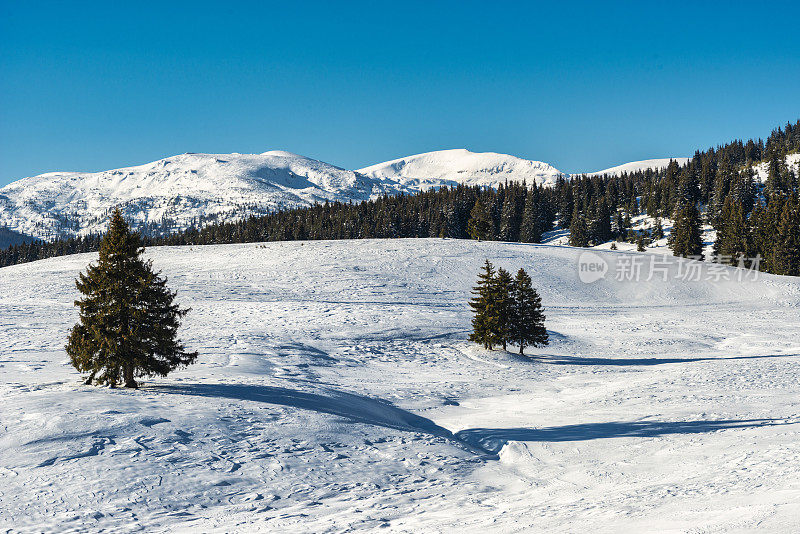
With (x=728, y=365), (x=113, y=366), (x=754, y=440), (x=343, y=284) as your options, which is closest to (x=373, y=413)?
(x=113, y=366)

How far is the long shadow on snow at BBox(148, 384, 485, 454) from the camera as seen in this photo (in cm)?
1645

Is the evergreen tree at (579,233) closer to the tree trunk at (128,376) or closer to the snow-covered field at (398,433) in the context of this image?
the snow-covered field at (398,433)

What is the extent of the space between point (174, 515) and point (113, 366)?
8462mm

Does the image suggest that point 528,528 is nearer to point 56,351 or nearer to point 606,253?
point 56,351

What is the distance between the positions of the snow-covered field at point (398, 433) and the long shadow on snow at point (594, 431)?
0.36 feet

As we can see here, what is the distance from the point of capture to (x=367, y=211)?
144 metres

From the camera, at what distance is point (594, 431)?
53.9ft

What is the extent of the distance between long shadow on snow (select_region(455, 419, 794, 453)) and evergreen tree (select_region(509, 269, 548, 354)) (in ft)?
52.5

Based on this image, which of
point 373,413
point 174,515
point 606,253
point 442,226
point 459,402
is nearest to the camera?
point 174,515

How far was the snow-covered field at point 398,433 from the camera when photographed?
962cm

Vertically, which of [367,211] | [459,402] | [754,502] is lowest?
[459,402]

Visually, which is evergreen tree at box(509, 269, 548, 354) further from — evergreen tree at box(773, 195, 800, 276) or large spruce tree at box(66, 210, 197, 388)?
evergreen tree at box(773, 195, 800, 276)

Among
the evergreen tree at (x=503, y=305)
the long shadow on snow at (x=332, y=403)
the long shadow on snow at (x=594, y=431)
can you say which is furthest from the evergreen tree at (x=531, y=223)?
the long shadow on snow at (x=594, y=431)

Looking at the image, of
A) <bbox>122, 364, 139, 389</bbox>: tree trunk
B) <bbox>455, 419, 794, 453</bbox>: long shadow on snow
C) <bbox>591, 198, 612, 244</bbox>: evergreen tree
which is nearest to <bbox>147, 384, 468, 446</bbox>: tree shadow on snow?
<bbox>122, 364, 139, 389</bbox>: tree trunk
